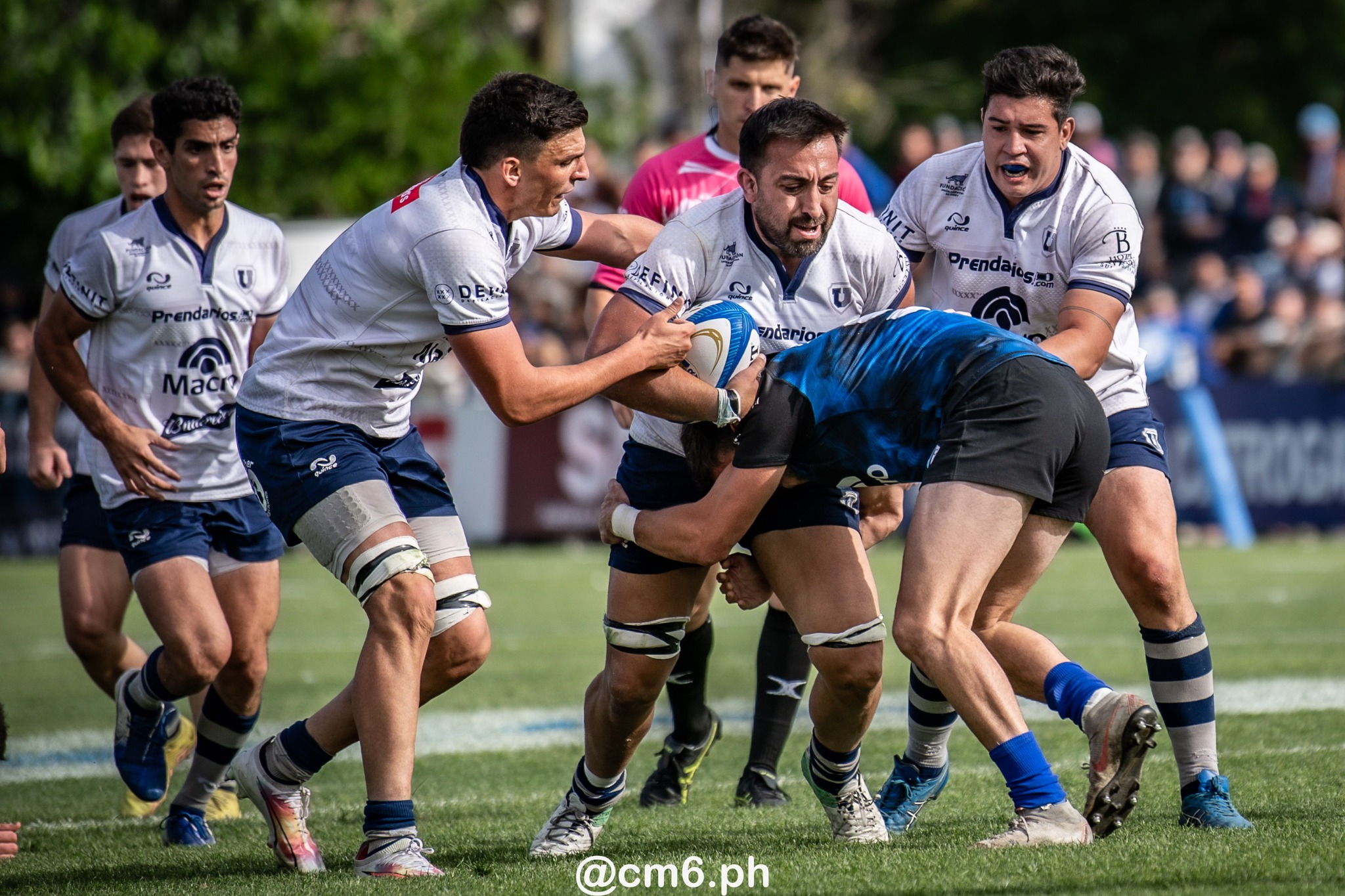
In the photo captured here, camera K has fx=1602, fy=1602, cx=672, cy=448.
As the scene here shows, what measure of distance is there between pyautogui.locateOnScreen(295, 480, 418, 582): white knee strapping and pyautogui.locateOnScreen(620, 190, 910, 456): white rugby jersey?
898 millimetres

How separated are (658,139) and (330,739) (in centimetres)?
1083

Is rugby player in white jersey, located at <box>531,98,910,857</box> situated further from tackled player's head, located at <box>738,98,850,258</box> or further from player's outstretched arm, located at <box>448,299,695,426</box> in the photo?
player's outstretched arm, located at <box>448,299,695,426</box>

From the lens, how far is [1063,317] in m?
5.06

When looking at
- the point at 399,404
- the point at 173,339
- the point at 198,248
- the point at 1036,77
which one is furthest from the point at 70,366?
the point at 1036,77

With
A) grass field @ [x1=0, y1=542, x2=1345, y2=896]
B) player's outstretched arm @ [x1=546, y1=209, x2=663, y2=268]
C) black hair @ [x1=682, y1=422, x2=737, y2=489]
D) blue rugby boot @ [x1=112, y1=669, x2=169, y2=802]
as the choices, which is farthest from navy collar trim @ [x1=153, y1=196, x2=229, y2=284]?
black hair @ [x1=682, y1=422, x2=737, y2=489]

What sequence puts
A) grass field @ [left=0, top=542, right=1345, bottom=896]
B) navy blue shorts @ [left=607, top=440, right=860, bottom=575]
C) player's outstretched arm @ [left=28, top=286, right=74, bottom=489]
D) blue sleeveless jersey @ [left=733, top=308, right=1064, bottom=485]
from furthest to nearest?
player's outstretched arm @ [left=28, top=286, right=74, bottom=489]
navy blue shorts @ [left=607, top=440, right=860, bottom=575]
blue sleeveless jersey @ [left=733, top=308, right=1064, bottom=485]
grass field @ [left=0, top=542, right=1345, bottom=896]

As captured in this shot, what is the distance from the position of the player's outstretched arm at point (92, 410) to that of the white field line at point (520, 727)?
1.68 metres

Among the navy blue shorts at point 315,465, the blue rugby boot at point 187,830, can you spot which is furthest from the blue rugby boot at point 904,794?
the blue rugby boot at point 187,830

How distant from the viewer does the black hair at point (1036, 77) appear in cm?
514

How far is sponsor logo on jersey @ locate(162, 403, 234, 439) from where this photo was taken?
19.7 feet

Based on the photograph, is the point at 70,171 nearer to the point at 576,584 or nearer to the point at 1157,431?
the point at 576,584

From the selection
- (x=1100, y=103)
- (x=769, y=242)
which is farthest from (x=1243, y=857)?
(x=1100, y=103)

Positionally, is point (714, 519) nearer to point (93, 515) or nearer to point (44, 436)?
point (93, 515)

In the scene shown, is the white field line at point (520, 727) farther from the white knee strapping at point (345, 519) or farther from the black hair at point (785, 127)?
the black hair at point (785, 127)
